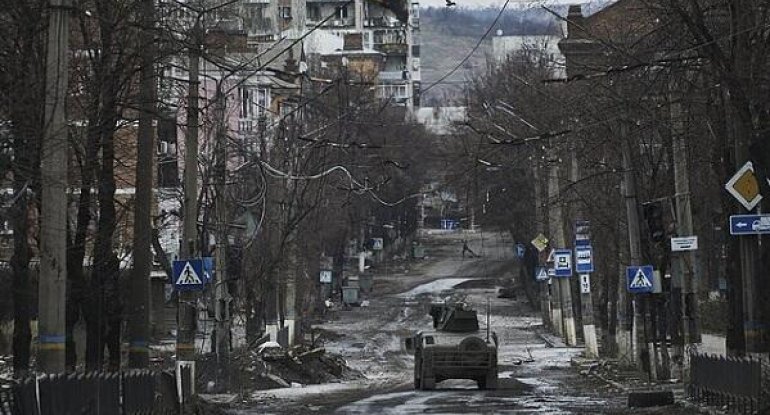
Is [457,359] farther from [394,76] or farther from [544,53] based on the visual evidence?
[394,76]

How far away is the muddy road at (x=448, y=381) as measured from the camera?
30.0 m

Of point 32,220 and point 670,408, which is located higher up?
point 32,220

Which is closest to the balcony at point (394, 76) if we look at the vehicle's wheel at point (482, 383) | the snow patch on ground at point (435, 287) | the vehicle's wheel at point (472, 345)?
the snow patch on ground at point (435, 287)

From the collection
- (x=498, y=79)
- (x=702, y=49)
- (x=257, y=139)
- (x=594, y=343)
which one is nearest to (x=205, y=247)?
(x=257, y=139)

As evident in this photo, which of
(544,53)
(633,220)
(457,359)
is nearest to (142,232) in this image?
(457,359)

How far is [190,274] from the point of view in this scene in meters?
28.7

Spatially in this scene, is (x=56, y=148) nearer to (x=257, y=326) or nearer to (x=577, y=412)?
(x=577, y=412)

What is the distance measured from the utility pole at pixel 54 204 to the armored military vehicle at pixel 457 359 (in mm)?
19822

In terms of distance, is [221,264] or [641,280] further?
[221,264]

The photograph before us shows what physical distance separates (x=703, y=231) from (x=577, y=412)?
21.4 meters

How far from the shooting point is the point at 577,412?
87.8 ft

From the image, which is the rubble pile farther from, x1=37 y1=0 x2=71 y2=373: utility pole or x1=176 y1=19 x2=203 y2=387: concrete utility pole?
x1=37 y1=0 x2=71 y2=373: utility pole

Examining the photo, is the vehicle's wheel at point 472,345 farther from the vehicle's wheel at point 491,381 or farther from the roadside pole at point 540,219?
the roadside pole at point 540,219

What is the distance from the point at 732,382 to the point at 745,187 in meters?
3.73
